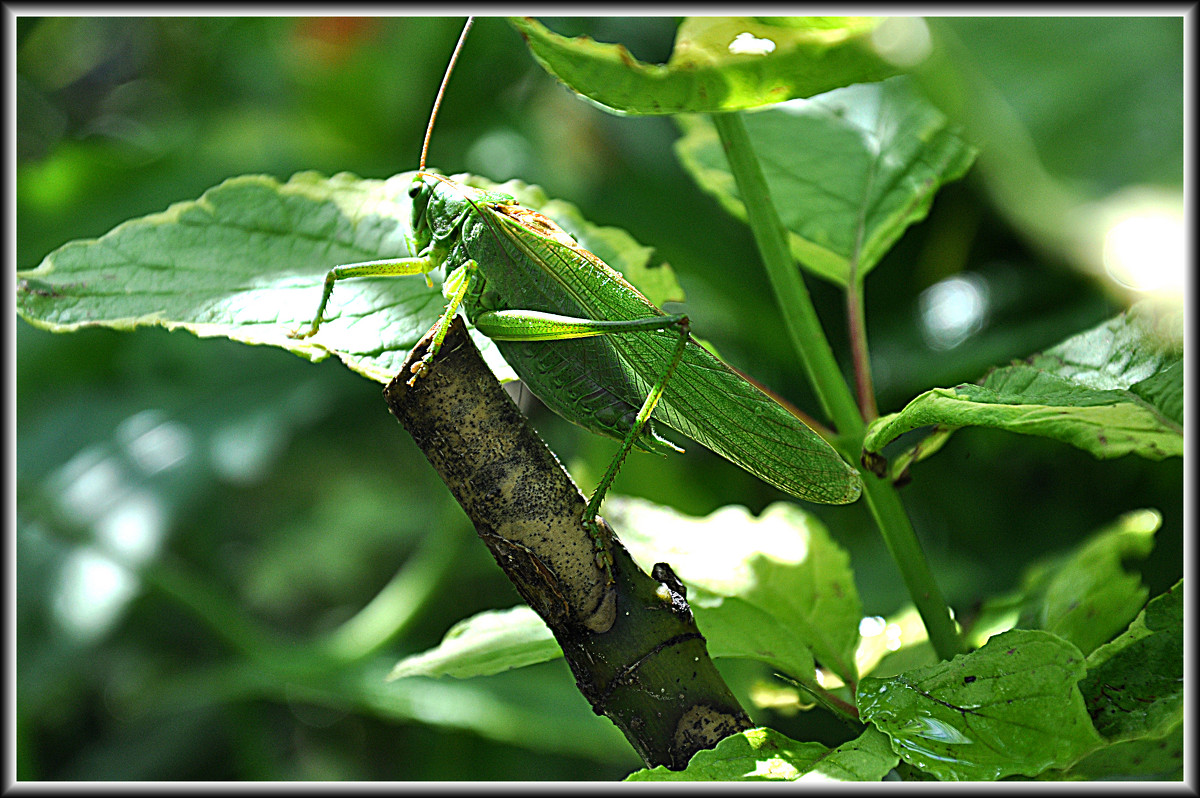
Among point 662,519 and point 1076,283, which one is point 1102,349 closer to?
point 662,519

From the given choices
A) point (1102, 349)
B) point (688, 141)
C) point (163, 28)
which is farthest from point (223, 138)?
point (1102, 349)

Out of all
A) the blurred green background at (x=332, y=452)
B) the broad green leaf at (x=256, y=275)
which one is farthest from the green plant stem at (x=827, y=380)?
the blurred green background at (x=332, y=452)

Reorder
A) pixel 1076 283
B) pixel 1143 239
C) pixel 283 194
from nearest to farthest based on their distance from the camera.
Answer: pixel 1143 239
pixel 283 194
pixel 1076 283

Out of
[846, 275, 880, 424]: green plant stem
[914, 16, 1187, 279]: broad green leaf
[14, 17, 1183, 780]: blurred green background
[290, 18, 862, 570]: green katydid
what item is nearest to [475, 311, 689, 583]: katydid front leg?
[290, 18, 862, 570]: green katydid

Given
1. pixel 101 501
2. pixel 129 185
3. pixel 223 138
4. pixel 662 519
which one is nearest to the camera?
pixel 662 519

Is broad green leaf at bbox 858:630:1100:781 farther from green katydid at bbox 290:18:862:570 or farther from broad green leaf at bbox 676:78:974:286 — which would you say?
broad green leaf at bbox 676:78:974:286

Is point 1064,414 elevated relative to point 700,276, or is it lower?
lower

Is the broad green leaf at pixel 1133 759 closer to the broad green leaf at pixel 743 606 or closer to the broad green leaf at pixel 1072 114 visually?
the broad green leaf at pixel 743 606
